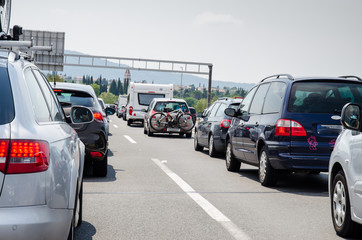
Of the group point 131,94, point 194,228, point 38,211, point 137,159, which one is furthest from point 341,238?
point 131,94

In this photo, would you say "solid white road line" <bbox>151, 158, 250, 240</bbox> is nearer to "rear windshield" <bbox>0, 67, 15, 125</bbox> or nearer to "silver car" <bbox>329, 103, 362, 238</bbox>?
"silver car" <bbox>329, 103, 362, 238</bbox>

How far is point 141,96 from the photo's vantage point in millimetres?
37406

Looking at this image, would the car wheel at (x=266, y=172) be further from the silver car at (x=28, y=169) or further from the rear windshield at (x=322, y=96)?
the silver car at (x=28, y=169)

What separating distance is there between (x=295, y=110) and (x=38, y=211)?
253 inches

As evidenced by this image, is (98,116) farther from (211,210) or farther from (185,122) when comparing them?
(185,122)

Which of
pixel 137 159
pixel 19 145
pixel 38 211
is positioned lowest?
pixel 137 159

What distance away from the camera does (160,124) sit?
2531 cm

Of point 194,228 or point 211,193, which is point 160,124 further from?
point 194,228

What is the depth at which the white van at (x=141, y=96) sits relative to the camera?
37.2 metres

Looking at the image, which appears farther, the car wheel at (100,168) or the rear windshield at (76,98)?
the rear windshield at (76,98)

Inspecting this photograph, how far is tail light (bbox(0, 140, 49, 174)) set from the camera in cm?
355

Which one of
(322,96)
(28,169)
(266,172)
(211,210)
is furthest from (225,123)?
(28,169)

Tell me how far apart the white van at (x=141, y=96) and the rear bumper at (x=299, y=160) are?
28.0m

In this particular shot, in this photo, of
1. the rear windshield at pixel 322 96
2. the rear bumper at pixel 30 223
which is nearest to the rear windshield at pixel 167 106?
the rear windshield at pixel 322 96
